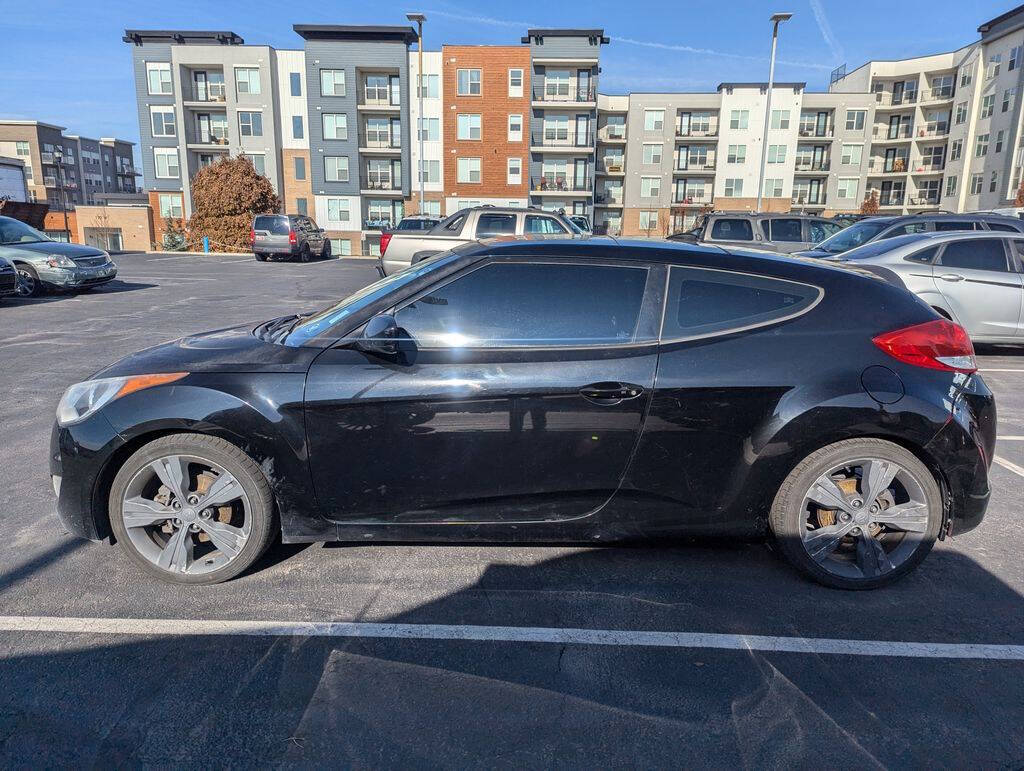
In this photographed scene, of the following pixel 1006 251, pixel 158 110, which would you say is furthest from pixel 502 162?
pixel 1006 251

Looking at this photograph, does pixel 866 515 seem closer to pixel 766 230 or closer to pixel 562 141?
pixel 766 230

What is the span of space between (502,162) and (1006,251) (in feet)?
146

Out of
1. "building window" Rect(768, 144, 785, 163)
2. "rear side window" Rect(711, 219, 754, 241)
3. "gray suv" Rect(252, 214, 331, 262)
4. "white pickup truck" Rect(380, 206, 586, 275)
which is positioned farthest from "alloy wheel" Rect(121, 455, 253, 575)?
"building window" Rect(768, 144, 785, 163)

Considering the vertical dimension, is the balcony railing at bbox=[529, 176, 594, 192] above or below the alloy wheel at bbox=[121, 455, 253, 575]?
above

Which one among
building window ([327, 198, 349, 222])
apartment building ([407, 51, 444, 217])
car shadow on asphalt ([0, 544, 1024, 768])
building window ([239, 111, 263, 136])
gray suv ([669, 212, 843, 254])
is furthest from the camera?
building window ([327, 198, 349, 222])

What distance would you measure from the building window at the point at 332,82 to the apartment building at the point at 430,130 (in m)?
5.01

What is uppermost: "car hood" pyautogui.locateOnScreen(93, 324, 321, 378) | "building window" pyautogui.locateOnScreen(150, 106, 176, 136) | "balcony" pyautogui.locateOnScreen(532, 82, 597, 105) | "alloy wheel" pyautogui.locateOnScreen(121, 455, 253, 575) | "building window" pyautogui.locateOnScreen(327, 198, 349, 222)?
"balcony" pyautogui.locateOnScreen(532, 82, 597, 105)

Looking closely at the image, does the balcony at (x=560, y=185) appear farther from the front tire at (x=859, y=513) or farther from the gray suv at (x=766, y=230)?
the front tire at (x=859, y=513)

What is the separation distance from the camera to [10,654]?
8.97 ft

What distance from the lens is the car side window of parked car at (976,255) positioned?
8641 millimetres

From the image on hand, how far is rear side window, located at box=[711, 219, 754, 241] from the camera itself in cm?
1553

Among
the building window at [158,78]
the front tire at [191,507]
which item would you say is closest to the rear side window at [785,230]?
the front tire at [191,507]

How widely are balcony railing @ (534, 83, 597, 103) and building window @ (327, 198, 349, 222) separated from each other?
16.5 meters

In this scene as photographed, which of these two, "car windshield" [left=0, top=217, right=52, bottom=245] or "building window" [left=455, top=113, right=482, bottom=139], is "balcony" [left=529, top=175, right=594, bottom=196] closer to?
"building window" [left=455, top=113, right=482, bottom=139]
